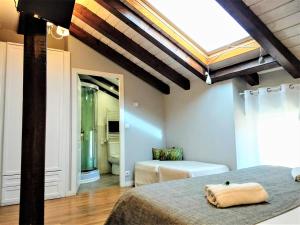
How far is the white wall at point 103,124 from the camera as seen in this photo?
19.7ft

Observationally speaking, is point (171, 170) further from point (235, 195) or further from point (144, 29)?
point (235, 195)

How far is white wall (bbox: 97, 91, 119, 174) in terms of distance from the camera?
599 centimetres

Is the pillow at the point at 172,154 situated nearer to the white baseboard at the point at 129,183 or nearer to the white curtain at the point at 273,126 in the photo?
the white baseboard at the point at 129,183

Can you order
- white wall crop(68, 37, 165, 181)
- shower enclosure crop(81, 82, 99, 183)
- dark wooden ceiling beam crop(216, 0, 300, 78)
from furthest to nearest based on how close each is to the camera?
shower enclosure crop(81, 82, 99, 183), white wall crop(68, 37, 165, 181), dark wooden ceiling beam crop(216, 0, 300, 78)

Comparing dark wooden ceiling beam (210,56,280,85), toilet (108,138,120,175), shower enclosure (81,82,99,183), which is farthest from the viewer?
toilet (108,138,120,175)

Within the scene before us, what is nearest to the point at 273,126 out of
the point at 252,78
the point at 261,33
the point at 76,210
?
the point at 252,78

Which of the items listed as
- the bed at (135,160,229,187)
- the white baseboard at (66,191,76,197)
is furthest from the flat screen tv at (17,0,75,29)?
the white baseboard at (66,191,76,197)

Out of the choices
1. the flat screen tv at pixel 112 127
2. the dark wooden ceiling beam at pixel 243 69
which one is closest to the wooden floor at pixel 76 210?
the flat screen tv at pixel 112 127

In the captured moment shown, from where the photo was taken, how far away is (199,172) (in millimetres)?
3393

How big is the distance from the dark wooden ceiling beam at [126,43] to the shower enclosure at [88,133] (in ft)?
6.41

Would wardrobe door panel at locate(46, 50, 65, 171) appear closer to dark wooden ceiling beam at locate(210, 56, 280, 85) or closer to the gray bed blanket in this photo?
the gray bed blanket

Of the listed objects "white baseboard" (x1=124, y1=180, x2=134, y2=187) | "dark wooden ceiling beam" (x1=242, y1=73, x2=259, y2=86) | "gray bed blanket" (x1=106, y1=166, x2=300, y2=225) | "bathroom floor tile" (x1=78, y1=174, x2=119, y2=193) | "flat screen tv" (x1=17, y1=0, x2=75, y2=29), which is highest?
"flat screen tv" (x1=17, y1=0, x2=75, y2=29)

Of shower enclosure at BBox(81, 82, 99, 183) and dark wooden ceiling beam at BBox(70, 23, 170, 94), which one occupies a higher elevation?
dark wooden ceiling beam at BBox(70, 23, 170, 94)

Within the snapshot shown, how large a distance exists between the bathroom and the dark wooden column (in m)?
3.19
